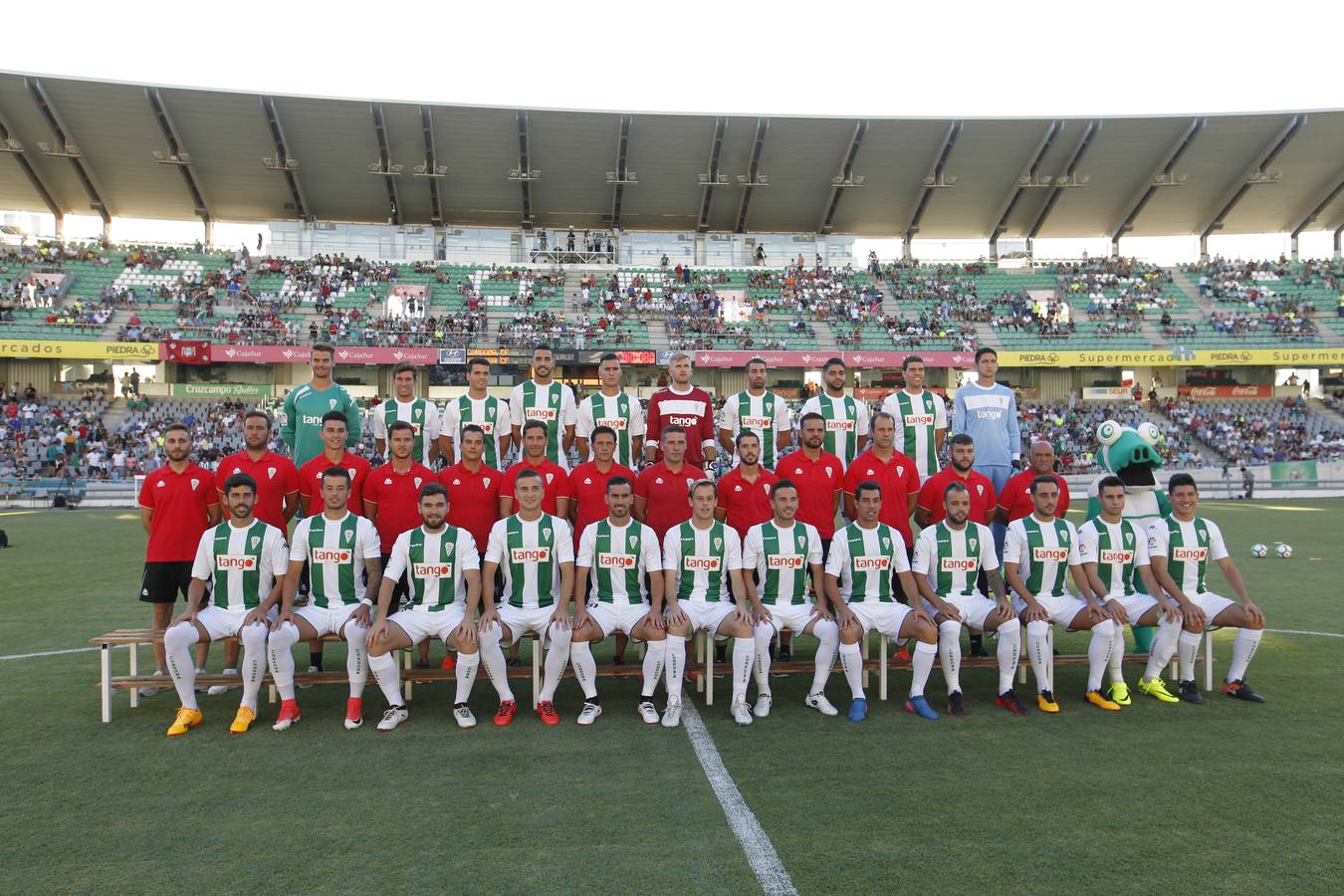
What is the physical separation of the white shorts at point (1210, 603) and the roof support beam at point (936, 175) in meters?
33.2

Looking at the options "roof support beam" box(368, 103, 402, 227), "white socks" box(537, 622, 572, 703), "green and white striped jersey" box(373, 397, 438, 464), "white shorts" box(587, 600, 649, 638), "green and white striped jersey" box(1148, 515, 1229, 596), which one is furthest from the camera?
"roof support beam" box(368, 103, 402, 227)

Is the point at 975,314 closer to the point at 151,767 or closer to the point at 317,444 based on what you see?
the point at 317,444

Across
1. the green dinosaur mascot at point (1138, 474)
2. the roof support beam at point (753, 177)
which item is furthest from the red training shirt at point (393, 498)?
the roof support beam at point (753, 177)

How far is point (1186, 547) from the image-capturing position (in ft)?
20.0

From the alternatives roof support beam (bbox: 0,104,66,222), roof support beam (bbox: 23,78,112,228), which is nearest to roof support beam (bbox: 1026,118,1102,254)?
roof support beam (bbox: 23,78,112,228)

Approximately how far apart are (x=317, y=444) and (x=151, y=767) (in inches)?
124

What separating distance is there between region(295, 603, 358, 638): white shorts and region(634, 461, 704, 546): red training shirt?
2.19 metres

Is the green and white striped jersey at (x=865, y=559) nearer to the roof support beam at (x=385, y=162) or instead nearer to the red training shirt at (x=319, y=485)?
the red training shirt at (x=319, y=485)

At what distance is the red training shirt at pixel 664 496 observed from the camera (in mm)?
6375

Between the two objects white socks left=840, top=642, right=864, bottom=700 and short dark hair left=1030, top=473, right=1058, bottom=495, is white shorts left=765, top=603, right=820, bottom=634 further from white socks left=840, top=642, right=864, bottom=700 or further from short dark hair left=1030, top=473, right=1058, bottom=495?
short dark hair left=1030, top=473, right=1058, bottom=495

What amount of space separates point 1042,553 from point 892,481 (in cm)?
120

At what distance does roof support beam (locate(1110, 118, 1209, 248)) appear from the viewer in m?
35.3

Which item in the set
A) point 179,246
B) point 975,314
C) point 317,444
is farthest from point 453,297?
point 317,444

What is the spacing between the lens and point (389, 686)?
208 inches
